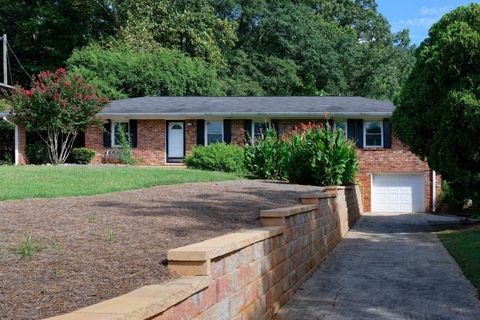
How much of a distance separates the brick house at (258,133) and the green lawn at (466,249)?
30.8 feet

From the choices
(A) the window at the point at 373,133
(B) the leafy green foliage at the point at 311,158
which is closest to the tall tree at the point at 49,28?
(A) the window at the point at 373,133

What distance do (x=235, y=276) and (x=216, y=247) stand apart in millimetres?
551

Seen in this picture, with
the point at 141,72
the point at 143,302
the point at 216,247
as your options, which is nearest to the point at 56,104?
the point at 141,72

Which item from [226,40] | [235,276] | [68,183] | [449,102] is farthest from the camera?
[226,40]

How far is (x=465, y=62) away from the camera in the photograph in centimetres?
1555

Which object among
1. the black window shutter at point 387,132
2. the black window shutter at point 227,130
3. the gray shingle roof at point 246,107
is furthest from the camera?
the black window shutter at point 227,130

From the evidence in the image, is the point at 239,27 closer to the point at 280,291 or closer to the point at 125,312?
the point at 280,291

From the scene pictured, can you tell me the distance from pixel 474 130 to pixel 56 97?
13.7 metres

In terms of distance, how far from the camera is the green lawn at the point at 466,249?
9121 mm

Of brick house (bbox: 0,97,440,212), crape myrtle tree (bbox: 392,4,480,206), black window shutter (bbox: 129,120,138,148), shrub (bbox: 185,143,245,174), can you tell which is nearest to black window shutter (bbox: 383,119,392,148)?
brick house (bbox: 0,97,440,212)

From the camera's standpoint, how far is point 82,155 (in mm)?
24109

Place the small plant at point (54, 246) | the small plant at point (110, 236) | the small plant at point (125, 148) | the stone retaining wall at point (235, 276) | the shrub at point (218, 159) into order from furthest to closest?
the small plant at point (125, 148) < the shrub at point (218, 159) < the small plant at point (110, 236) < the small plant at point (54, 246) < the stone retaining wall at point (235, 276)

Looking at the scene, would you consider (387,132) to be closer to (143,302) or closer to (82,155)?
(82,155)

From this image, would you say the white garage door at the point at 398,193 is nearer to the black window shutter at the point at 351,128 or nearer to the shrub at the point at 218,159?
the black window shutter at the point at 351,128
